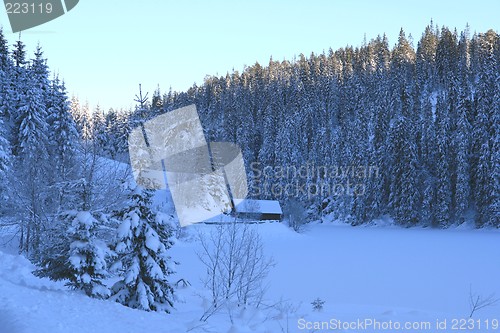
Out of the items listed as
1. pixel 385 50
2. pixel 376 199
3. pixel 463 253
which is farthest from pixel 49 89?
pixel 385 50

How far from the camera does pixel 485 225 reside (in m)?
53.1

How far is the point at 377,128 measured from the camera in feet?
251

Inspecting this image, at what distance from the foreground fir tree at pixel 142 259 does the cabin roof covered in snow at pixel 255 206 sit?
4412 centimetres

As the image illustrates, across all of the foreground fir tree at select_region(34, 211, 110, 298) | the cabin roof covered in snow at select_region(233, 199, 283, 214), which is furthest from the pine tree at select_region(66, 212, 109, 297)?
the cabin roof covered in snow at select_region(233, 199, 283, 214)

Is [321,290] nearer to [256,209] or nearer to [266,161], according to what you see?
[256,209]

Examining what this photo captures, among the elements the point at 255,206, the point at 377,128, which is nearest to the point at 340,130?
the point at 377,128

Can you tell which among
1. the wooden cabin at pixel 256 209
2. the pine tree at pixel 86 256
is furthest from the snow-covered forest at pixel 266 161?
the wooden cabin at pixel 256 209

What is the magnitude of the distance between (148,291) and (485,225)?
5476 cm

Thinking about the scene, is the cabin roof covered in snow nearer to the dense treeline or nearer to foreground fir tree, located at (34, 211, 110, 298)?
the dense treeline

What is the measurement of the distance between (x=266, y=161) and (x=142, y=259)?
260 ft

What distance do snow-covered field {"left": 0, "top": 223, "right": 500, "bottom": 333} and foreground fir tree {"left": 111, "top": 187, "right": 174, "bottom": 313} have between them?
902mm

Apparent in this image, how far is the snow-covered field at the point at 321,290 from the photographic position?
805 centimetres

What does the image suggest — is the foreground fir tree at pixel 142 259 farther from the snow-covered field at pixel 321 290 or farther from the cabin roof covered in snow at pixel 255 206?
the cabin roof covered in snow at pixel 255 206

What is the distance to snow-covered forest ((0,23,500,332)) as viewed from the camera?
1152 cm
